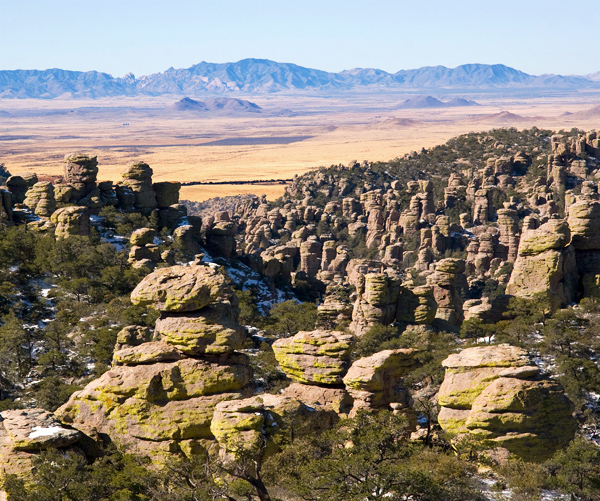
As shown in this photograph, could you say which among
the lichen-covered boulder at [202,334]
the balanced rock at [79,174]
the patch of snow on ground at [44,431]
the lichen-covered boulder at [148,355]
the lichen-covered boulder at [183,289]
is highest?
the balanced rock at [79,174]

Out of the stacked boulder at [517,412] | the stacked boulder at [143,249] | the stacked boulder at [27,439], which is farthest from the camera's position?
the stacked boulder at [143,249]

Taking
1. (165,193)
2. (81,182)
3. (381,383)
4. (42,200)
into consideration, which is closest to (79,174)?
(81,182)

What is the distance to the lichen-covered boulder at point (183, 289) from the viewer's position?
37.0 meters

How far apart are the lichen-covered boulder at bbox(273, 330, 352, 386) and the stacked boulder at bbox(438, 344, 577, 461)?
9782 millimetres

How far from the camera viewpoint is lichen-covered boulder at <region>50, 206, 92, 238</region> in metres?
77.2

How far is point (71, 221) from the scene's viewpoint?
77625mm

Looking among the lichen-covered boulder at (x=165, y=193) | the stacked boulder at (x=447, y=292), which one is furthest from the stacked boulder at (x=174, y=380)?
the lichen-covered boulder at (x=165, y=193)

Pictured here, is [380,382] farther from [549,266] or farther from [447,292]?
[447,292]

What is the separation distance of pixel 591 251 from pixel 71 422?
46089mm

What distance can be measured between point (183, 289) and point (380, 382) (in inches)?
456

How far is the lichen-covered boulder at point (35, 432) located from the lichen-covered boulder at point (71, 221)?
157 ft

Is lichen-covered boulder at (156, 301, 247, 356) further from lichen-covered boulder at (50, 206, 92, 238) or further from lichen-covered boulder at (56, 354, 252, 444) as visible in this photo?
lichen-covered boulder at (50, 206, 92, 238)

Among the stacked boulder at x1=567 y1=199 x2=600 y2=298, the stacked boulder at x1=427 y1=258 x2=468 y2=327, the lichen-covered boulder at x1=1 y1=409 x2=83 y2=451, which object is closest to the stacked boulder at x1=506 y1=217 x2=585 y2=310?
the stacked boulder at x1=567 y1=199 x2=600 y2=298

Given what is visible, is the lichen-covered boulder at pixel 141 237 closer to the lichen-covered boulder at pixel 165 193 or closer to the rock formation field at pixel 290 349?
the rock formation field at pixel 290 349
